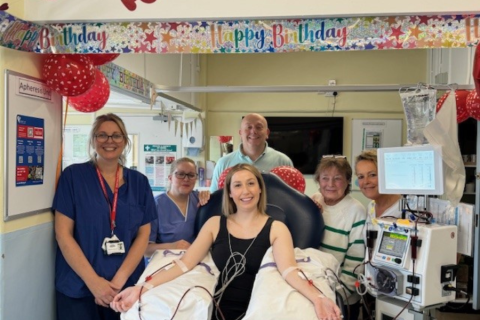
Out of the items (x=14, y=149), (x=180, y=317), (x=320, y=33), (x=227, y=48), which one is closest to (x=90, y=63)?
(x=14, y=149)

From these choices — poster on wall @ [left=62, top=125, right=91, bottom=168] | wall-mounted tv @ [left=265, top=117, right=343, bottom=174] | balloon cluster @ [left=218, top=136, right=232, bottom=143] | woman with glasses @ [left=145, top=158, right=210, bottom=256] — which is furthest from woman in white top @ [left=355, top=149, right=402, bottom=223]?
poster on wall @ [left=62, top=125, right=91, bottom=168]

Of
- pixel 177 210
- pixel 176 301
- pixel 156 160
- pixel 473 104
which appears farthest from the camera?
pixel 156 160

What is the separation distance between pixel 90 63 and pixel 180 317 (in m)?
1.32

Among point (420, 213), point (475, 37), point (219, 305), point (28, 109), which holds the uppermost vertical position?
point (475, 37)

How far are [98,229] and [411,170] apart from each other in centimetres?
155

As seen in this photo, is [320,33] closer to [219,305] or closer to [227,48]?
[227,48]

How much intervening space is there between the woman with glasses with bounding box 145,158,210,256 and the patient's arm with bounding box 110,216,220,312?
11.8 inches

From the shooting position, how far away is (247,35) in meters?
2.02

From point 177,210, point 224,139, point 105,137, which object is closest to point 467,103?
point 177,210

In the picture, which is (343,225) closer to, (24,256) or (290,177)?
(290,177)

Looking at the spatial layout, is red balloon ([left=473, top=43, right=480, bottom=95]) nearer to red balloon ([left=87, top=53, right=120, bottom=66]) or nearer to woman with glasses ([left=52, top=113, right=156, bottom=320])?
woman with glasses ([left=52, top=113, right=156, bottom=320])

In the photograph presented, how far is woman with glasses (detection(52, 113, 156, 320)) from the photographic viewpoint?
2.14 meters

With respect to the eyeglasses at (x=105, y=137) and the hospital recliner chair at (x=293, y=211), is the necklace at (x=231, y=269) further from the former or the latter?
the eyeglasses at (x=105, y=137)

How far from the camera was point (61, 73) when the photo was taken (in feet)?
6.97
